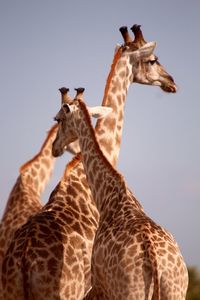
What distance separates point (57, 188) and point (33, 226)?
115 cm

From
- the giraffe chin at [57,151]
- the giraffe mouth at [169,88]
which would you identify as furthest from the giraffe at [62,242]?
the giraffe mouth at [169,88]

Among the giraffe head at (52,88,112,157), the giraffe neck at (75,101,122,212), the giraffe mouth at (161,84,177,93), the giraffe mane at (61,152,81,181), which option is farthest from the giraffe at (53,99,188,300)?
the giraffe mouth at (161,84,177,93)

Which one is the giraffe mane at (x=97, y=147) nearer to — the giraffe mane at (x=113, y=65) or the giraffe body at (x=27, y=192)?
the giraffe mane at (x=113, y=65)

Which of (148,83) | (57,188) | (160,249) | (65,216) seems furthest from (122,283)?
(148,83)

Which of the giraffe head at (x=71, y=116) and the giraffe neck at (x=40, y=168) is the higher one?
the giraffe head at (x=71, y=116)

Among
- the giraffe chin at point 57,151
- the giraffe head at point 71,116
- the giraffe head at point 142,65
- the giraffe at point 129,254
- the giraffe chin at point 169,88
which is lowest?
the giraffe at point 129,254

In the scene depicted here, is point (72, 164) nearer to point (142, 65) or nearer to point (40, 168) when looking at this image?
point (40, 168)

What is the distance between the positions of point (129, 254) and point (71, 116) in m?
3.08

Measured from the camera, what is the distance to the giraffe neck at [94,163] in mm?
8641

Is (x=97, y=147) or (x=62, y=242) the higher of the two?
(x=97, y=147)

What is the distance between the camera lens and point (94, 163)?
8984 mm

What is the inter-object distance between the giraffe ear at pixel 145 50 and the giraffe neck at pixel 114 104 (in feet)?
0.76

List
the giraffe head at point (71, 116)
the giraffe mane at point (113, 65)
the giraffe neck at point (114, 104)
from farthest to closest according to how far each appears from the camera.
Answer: the giraffe mane at point (113, 65) < the giraffe neck at point (114, 104) < the giraffe head at point (71, 116)

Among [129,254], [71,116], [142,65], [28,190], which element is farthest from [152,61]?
[129,254]
